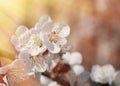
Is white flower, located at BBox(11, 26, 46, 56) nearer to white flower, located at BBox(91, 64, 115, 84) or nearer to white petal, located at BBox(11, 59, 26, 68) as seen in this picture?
white petal, located at BBox(11, 59, 26, 68)

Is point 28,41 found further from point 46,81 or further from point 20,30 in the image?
point 46,81

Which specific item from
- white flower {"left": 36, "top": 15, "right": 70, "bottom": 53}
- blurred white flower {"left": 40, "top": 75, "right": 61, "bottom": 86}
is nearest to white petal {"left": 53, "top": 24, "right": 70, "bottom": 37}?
white flower {"left": 36, "top": 15, "right": 70, "bottom": 53}

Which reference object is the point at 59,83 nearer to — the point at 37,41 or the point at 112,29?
the point at 37,41

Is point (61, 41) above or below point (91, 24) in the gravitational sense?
below

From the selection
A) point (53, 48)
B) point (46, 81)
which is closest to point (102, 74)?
point (46, 81)

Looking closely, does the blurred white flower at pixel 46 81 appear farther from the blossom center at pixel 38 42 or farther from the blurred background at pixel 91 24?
the blurred background at pixel 91 24

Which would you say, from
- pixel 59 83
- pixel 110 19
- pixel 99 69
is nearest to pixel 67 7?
pixel 110 19

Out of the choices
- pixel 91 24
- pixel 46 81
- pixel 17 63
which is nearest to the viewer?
pixel 17 63
